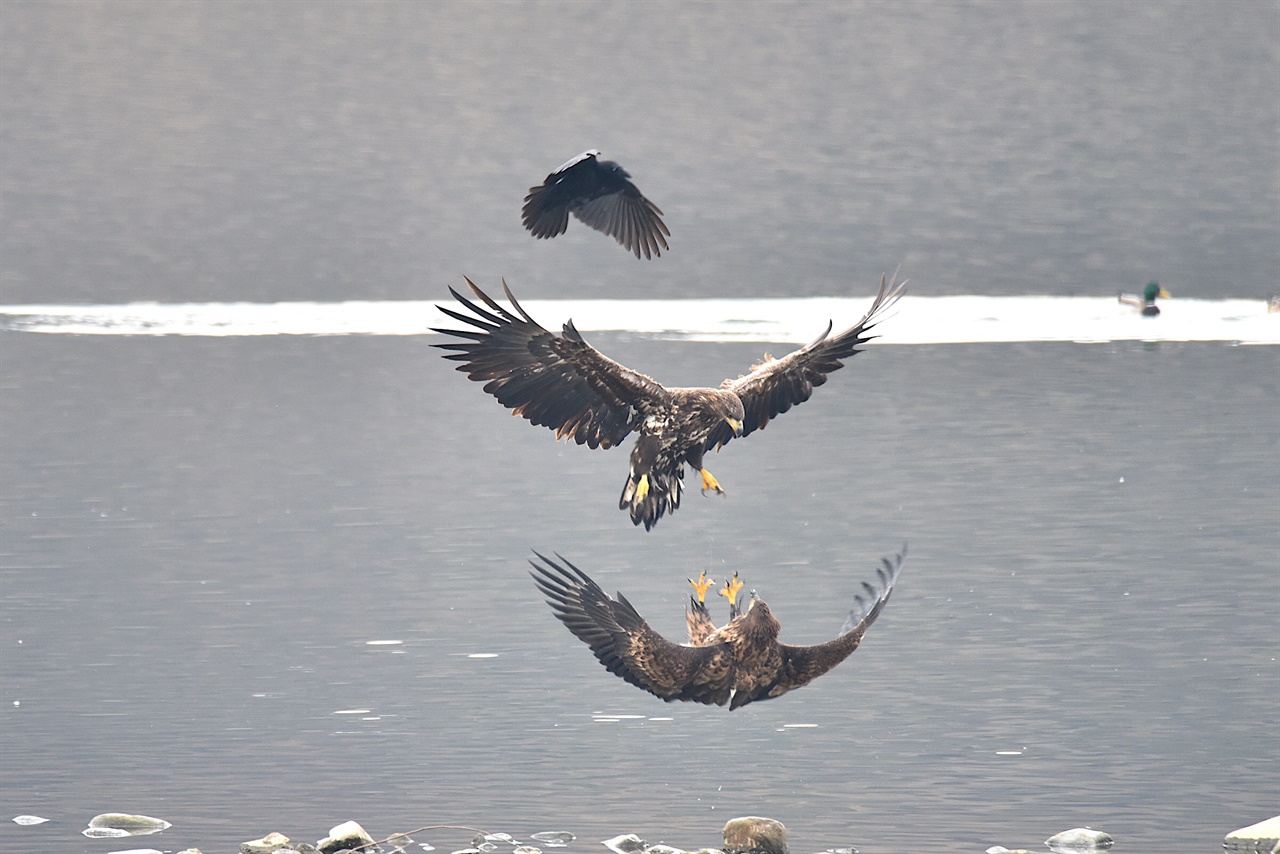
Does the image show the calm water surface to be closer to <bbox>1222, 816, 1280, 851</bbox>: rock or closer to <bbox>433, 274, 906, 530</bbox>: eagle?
<bbox>1222, 816, 1280, 851</bbox>: rock

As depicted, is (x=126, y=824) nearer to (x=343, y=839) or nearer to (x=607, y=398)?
(x=343, y=839)

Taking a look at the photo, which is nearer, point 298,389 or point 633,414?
point 633,414

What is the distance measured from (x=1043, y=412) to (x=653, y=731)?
10.8 meters

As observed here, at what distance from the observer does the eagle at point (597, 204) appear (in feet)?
39.1

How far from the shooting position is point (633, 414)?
412 inches

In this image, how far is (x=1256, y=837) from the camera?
8.95 m

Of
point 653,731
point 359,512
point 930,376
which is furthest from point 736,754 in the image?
point 930,376

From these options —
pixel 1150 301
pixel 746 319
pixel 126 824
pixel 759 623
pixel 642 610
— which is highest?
pixel 1150 301

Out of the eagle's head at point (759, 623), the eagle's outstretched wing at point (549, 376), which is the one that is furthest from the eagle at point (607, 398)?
the eagle's head at point (759, 623)

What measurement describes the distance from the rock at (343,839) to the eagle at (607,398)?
2141 millimetres

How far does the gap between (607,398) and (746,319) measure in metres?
20.5

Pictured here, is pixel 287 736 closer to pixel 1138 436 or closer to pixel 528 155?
pixel 1138 436

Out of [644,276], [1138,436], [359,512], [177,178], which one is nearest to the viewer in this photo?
[359,512]

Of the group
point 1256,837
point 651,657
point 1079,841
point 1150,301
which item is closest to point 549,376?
point 651,657
